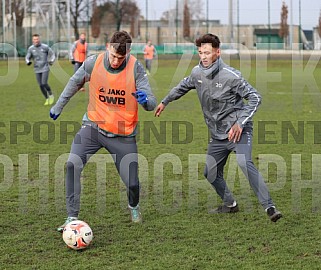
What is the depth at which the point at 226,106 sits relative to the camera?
7.09 m

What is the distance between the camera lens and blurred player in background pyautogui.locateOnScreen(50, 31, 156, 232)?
667 centimetres

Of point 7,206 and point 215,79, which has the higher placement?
point 215,79

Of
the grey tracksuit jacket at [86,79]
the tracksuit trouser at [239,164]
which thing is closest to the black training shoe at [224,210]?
the tracksuit trouser at [239,164]

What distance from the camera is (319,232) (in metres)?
6.73

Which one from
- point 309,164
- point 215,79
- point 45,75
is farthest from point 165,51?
point 215,79

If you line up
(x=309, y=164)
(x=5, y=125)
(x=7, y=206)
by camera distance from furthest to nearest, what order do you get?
(x=5, y=125), (x=309, y=164), (x=7, y=206)

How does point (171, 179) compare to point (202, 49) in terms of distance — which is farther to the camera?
point (171, 179)

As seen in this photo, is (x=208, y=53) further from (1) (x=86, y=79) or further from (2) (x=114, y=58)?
(1) (x=86, y=79)

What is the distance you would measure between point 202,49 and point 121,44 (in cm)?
91

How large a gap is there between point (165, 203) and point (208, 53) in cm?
201

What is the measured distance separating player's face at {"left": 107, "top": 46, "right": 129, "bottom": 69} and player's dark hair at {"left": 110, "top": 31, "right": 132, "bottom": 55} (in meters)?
0.04


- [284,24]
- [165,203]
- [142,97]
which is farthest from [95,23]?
[142,97]

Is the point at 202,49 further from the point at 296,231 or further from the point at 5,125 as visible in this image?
the point at 5,125

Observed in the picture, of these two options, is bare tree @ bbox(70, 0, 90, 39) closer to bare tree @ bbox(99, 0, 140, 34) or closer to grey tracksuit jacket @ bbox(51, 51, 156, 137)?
bare tree @ bbox(99, 0, 140, 34)
